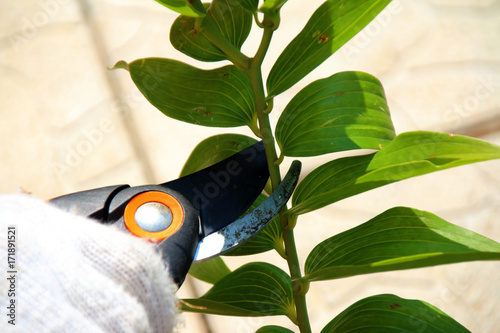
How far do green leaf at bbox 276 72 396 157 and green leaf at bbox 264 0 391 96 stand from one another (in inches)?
1.2

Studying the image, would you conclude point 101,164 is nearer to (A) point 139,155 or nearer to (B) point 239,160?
(A) point 139,155

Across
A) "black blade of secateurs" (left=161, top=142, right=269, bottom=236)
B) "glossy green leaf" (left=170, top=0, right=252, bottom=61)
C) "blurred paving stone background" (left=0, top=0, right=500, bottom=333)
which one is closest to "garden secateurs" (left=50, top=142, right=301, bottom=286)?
"black blade of secateurs" (left=161, top=142, right=269, bottom=236)

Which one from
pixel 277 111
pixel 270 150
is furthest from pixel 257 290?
pixel 277 111

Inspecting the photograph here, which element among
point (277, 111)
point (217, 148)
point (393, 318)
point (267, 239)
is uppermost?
point (277, 111)

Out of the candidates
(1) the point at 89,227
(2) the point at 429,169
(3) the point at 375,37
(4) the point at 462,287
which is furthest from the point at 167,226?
(3) the point at 375,37

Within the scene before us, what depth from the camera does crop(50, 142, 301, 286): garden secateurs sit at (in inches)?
15.6

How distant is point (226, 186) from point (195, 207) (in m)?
0.04

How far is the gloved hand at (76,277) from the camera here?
0.86 ft

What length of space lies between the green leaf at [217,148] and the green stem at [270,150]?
65mm

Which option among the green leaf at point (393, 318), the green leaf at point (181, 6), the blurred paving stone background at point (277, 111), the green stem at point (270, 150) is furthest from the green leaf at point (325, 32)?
the blurred paving stone background at point (277, 111)

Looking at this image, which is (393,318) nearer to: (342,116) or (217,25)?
(342,116)

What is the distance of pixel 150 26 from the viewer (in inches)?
45.8

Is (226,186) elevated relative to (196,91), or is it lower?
lower

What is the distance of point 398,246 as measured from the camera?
0.45 m
